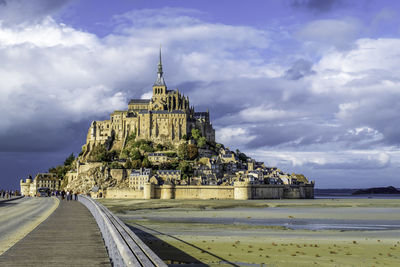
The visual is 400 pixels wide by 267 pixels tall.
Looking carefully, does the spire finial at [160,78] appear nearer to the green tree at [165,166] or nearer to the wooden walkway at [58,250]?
the green tree at [165,166]

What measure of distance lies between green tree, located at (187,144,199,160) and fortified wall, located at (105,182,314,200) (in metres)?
16.6

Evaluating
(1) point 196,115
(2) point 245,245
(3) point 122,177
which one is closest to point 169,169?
(3) point 122,177

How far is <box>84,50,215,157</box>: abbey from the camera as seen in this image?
132500mm

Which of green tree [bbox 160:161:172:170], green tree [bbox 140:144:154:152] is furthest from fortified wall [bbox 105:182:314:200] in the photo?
green tree [bbox 140:144:154:152]

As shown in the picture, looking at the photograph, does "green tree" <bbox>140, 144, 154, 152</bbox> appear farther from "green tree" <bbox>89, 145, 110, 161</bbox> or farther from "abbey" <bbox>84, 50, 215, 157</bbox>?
"green tree" <bbox>89, 145, 110, 161</bbox>

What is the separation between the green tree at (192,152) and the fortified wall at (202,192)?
1659 centimetres

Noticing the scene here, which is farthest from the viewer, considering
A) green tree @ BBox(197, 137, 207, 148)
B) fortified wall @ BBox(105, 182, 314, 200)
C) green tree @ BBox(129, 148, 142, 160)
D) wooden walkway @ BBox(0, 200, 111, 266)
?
green tree @ BBox(197, 137, 207, 148)

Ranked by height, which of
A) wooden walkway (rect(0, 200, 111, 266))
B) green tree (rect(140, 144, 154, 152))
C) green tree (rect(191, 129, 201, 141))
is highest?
green tree (rect(191, 129, 201, 141))

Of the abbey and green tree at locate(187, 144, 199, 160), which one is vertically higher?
the abbey

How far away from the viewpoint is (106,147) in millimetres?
135875

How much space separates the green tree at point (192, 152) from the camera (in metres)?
123

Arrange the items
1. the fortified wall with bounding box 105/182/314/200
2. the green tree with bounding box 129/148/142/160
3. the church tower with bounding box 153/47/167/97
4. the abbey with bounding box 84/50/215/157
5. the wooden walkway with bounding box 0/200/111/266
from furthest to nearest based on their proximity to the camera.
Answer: the church tower with bounding box 153/47/167/97 < the abbey with bounding box 84/50/215/157 < the green tree with bounding box 129/148/142/160 < the fortified wall with bounding box 105/182/314/200 < the wooden walkway with bounding box 0/200/111/266

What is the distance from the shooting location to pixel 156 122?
5251 inches

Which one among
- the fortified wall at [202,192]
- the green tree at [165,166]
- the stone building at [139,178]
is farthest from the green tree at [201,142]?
the fortified wall at [202,192]
